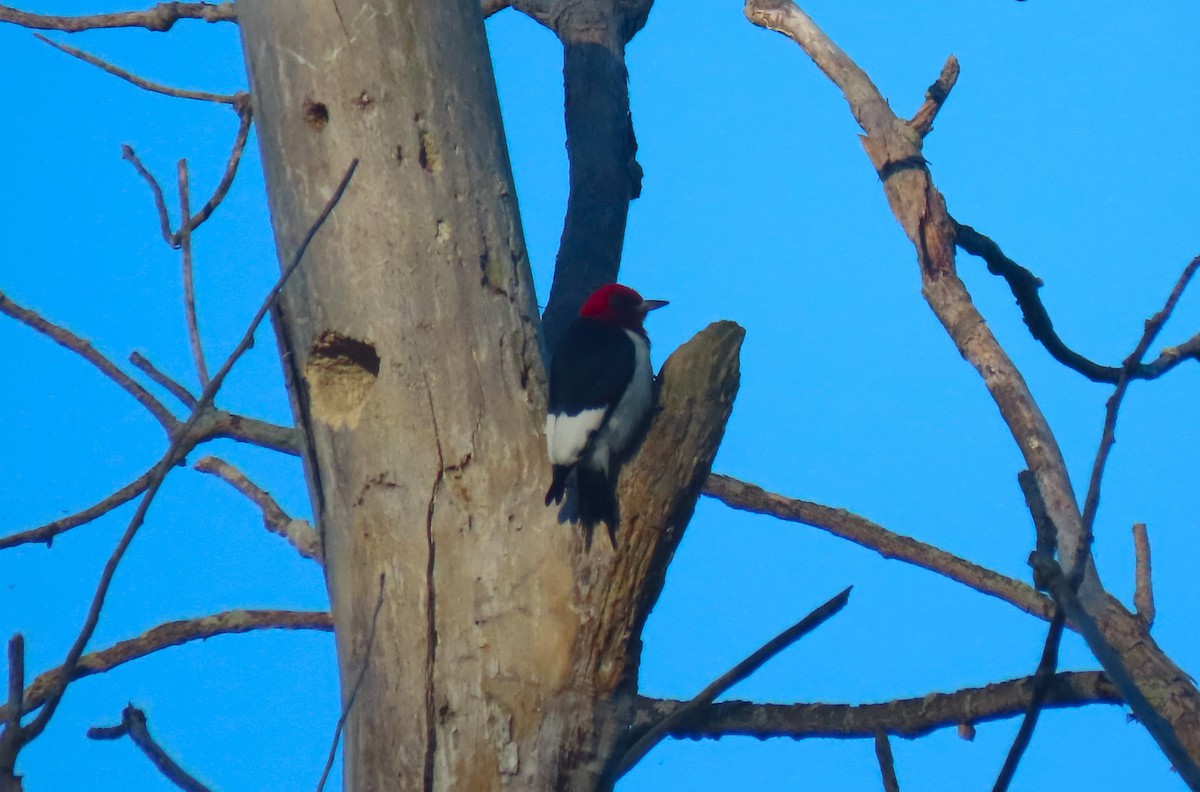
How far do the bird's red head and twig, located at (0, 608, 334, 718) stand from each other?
1.19 meters

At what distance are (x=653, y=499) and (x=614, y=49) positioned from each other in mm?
2627

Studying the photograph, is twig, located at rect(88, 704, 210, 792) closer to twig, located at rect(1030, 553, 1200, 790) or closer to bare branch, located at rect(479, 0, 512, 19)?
twig, located at rect(1030, 553, 1200, 790)

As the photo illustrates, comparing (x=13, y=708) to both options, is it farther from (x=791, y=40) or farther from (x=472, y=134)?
(x=791, y=40)

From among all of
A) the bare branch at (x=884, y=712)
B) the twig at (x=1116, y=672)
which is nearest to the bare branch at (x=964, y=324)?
the bare branch at (x=884, y=712)

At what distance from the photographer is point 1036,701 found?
1.10 meters

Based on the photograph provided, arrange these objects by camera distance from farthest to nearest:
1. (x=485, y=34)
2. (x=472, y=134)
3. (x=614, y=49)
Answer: (x=614, y=49) → (x=485, y=34) → (x=472, y=134)

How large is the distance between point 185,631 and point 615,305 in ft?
5.08

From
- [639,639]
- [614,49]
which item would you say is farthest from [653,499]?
[614,49]

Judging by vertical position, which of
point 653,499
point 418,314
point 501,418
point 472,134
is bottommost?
point 653,499

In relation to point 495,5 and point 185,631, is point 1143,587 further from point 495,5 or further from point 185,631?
point 495,5

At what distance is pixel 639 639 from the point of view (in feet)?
8.18

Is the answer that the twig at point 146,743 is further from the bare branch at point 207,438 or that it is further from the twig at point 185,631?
the twig at point 185,631

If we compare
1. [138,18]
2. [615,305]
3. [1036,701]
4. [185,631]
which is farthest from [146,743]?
[138,18]

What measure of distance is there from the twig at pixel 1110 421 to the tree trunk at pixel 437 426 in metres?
1.18
